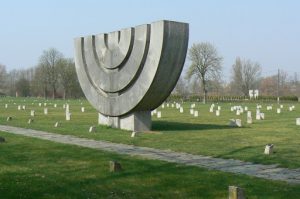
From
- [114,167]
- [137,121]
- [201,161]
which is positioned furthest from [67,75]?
[114,167]

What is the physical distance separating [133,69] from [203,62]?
58.0 metres

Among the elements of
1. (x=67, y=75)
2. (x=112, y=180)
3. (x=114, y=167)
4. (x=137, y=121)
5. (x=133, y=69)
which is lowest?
(x=112, y=180)

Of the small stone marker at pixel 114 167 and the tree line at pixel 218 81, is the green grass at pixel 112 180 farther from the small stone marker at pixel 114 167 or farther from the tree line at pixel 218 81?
the tree line at pixel 218 81

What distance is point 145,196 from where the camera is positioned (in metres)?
8.05

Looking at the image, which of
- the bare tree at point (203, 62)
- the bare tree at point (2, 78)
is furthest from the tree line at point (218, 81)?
the bare tree at point (2, 78)

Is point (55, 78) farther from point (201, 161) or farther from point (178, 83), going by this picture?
point (201, 161)

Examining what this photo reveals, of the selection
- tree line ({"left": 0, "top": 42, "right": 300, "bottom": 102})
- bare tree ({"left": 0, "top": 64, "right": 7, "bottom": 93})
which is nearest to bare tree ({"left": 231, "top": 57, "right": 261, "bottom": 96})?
tree line ({"left": 0, "top": 42, "right": 300, "bottom": 102})

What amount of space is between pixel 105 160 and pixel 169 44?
26.5 feet

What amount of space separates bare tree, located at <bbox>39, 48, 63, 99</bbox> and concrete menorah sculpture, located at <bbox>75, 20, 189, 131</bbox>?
75.4 meters

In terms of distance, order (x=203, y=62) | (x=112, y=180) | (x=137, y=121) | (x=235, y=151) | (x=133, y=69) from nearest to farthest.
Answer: (x=112, y=180)
(x=235, y=151)
(x=133, y=69)
(x=137, y=121)
(x=203, y=62)

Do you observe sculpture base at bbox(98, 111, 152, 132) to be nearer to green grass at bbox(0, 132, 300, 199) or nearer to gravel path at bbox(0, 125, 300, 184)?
gravel path at bbox(0, 125, 300, 184)

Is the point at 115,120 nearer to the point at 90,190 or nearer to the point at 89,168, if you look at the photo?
the point at 89,168

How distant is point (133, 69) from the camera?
2006cm

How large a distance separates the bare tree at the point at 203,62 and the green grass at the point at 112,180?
64968 millimetres
